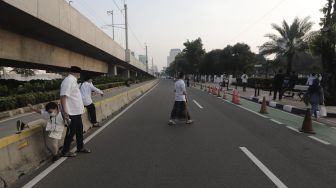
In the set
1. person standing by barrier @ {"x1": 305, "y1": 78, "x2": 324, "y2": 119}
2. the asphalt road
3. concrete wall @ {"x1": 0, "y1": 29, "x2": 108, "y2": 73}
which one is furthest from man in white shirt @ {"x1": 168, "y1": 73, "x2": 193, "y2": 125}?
concrete wall @ {"x1": 0, "y1": 29, "x2": 108, "y2": 73}

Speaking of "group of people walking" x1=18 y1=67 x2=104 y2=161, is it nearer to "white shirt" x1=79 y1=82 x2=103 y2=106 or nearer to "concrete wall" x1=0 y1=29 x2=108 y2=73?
"white shirt" x1=79 y1=82 x2=103 y2=106

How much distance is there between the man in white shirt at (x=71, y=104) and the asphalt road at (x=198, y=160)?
479 millimetres

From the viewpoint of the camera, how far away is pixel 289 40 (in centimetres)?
3700

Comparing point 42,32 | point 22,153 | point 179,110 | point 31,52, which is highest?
point 42,32

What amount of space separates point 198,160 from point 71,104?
2748 mm

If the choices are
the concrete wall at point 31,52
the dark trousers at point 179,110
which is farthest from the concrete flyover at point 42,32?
the dark trousers at point 179,110

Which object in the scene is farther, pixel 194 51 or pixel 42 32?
pixel 194 51

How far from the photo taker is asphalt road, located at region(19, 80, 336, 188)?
5.69 metres

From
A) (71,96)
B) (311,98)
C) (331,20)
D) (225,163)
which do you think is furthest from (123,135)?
(331,20)

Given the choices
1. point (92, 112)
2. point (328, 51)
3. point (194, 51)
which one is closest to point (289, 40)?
point (328, 51)

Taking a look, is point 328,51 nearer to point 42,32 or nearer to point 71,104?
point 42,32

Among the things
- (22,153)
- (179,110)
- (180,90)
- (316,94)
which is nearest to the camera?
(22,153)

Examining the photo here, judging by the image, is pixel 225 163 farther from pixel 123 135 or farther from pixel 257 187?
pixel 123 135

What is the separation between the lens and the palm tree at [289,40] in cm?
3619
